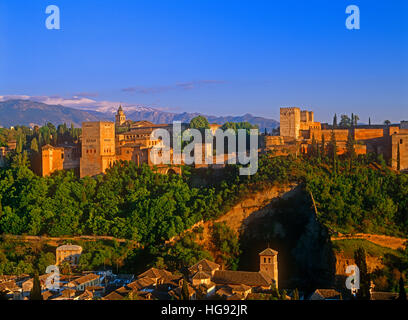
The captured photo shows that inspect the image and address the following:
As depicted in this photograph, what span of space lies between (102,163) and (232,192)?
6678 mm

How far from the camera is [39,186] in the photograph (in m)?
25.9

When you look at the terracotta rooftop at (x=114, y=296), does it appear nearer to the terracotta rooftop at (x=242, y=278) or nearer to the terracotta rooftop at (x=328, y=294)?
the terracotta rooftop at (x=242, y=278)

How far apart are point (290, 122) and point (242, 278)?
14615 millimetres

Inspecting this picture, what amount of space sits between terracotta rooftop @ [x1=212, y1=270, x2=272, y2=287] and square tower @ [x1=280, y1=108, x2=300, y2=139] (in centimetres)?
1362

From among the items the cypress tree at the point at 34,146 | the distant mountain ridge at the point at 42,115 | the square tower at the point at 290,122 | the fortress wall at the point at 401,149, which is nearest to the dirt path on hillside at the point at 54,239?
the cypress tree at the point at 34,146

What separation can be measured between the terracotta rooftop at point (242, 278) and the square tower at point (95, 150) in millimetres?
10523

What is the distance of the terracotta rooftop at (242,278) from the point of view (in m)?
18.2

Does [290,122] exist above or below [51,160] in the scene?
above

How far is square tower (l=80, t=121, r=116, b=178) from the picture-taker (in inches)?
1073

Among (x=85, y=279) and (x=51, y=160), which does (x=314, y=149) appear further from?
Result: (x=85, y=279)

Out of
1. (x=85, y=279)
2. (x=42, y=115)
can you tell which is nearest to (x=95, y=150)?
(x=85, y=279)

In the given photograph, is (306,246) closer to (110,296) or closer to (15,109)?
(110,296)

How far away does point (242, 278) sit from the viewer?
60.4ft
